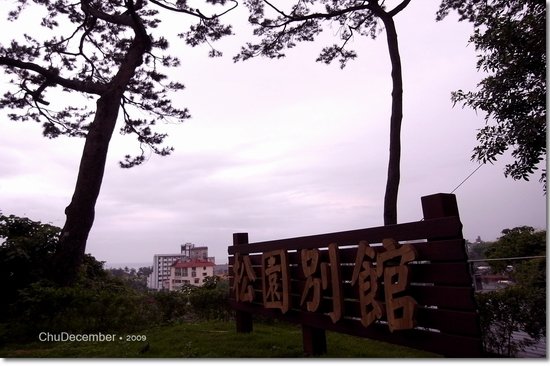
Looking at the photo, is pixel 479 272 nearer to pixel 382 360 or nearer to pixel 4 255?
pixel 382 360

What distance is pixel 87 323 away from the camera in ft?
14.9

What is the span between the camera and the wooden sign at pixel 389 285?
2.01 m

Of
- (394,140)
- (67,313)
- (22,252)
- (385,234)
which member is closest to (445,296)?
(385,234)

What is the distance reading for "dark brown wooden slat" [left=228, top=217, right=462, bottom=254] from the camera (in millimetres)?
2035

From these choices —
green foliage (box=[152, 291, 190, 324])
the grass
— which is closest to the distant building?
green foliage (box=[152, 291, 190, 324])

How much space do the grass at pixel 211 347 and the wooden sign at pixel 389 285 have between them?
0.38m

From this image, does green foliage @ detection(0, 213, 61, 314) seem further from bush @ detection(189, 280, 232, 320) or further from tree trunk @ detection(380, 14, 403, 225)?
tree trunk @ detection(380, 14, 403, 225)

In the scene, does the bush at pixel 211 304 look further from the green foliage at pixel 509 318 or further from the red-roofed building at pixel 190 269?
the green foliage at pixel 509 318

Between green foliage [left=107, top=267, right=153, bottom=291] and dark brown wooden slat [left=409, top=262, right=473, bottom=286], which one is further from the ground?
dark brown wooden slat [left=409, top=262, right=473, bottom=286]

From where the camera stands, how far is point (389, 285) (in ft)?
7.45

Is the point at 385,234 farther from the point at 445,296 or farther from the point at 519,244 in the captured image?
the point at 519,244

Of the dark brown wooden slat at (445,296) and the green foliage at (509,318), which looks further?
the green foliage at (509,318)

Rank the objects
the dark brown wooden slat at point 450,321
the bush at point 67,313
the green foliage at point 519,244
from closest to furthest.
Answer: the dark brown wooden slat at point 450,321 → the bush at point 67,313 → the green foliage at point 519,244

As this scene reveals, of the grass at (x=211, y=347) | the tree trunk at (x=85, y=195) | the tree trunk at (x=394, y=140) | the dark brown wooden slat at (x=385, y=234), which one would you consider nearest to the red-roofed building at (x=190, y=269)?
the tree trunk at (x=85, y=195)
